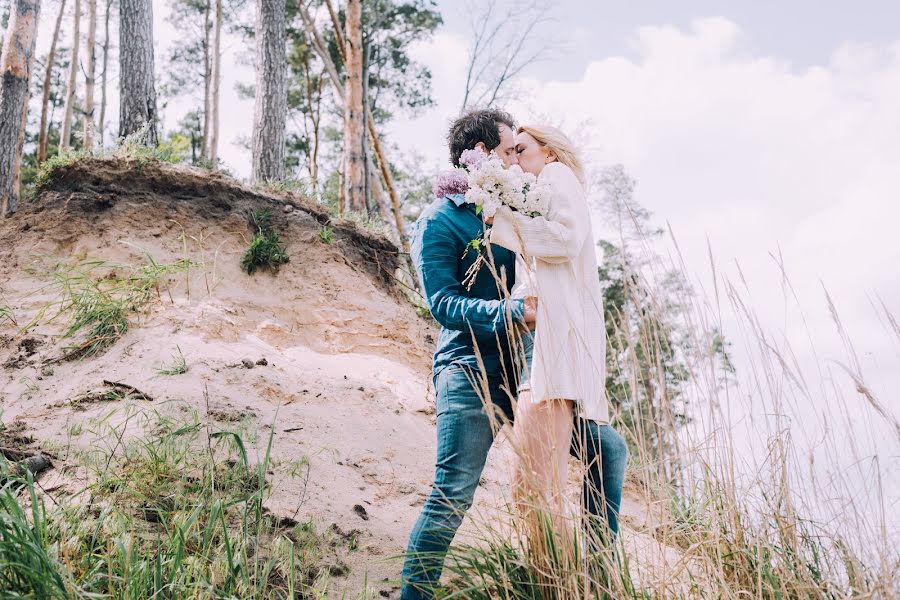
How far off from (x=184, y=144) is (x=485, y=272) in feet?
65.0

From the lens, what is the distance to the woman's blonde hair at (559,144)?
252 cm

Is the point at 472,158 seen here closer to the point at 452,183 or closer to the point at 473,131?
the point at 452,183

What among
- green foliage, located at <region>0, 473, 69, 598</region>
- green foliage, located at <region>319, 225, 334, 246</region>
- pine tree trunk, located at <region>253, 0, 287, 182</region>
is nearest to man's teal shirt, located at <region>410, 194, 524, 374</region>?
green foliage, located at <region>0, 473, 69, 598</region>

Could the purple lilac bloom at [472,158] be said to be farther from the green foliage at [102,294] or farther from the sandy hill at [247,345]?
the green foliage at [102,294]

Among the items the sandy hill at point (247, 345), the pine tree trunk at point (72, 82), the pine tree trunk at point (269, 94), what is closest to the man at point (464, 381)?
the sandy hill at point (247, 345)

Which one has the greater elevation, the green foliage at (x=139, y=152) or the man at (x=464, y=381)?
the green foliage at (x=139, y=152)

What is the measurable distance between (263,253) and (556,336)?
163 inches

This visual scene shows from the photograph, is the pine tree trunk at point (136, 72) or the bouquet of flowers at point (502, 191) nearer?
the bouquet of flowers at point (502, 191)

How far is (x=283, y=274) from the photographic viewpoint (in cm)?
582

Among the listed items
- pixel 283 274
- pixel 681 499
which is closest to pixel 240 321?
pixel 283 274

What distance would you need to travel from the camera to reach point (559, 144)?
2523 mm

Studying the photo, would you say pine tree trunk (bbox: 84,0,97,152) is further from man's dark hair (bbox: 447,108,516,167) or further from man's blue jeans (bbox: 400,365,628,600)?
man's blue jeans (bbox: 400,365,628,600)

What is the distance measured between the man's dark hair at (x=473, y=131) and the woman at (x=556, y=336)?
281mm

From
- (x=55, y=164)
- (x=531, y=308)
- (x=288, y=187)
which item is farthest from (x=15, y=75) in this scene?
(x=531, y=308)
